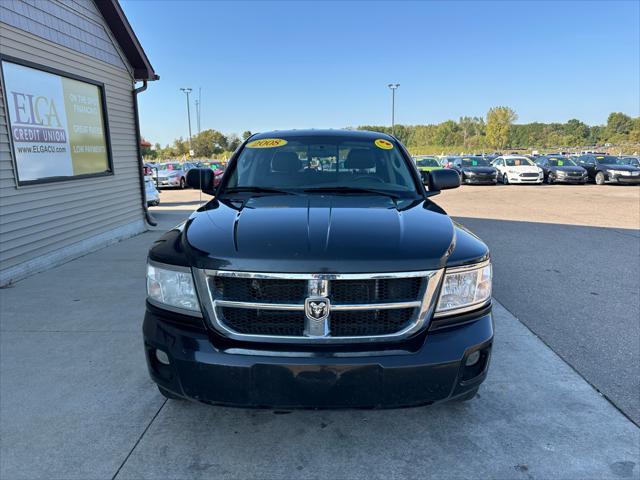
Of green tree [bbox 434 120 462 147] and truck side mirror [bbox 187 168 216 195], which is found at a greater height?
green tree [bbox 434 120 462 147]

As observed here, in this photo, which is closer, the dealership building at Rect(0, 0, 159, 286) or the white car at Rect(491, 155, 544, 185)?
the dealership building at Rect(0, 0, 159, 286)

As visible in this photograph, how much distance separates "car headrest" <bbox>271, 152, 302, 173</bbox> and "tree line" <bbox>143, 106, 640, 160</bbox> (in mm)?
65771

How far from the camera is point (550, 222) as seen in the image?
34.3ft

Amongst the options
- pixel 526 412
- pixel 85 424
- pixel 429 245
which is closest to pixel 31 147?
pixel 85 424

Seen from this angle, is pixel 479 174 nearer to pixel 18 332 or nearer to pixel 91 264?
pixel 91 264

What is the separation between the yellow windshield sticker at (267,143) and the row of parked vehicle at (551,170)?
18.5 meters

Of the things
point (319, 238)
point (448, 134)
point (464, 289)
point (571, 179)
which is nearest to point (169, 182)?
point (571, 179)

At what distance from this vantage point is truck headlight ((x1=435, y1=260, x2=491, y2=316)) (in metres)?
2.10

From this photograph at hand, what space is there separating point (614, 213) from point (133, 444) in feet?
43.3

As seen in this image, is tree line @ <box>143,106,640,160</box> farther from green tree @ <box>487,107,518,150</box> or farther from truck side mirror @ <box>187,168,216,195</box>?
truck side mirror @ <box>187,168,216,195</box>

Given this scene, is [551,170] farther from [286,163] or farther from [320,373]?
[320,373]

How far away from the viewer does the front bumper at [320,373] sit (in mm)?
1951

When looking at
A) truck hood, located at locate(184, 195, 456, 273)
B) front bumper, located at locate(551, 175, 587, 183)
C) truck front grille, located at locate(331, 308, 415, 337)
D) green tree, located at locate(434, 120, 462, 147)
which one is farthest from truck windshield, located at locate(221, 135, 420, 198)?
green tree, located at locate(434, 120, 462, 147)

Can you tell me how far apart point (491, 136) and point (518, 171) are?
193 feet
